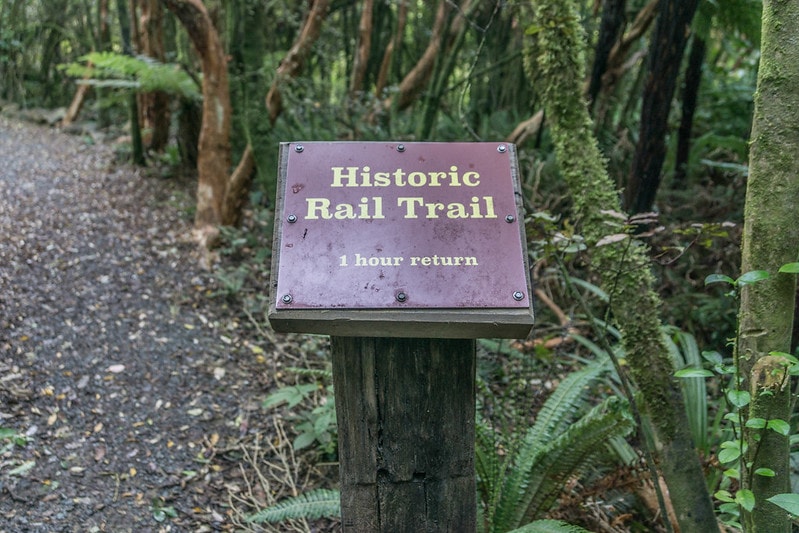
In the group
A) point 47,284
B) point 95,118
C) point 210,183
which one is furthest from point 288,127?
point 95,118

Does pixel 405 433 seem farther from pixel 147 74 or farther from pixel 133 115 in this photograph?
pixel 133 115

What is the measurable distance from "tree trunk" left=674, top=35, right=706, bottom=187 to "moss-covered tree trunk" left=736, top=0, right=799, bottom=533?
3.55 meters

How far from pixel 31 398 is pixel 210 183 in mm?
2173

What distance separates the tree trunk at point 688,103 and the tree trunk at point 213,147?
11.3 feet

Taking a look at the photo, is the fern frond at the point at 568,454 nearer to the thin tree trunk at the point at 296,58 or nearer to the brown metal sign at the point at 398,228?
the brown metal sign at the point at 398,228

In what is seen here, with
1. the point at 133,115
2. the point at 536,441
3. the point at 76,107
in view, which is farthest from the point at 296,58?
the point at 76,107

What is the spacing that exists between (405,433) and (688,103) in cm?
437

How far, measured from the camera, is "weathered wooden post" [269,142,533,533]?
1582 mm

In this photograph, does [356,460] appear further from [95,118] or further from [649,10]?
[95,118]

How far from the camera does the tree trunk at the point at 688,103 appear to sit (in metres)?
4.96

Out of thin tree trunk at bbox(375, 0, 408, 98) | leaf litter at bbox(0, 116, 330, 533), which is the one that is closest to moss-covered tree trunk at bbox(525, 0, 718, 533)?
leaf litter at bbox(0, 116, 330, 533)

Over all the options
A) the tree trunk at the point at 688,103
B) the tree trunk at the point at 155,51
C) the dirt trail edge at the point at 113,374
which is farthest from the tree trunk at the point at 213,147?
the tree trunk at the point at 688,103

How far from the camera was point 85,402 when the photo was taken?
3.16m

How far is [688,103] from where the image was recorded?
512 cm
